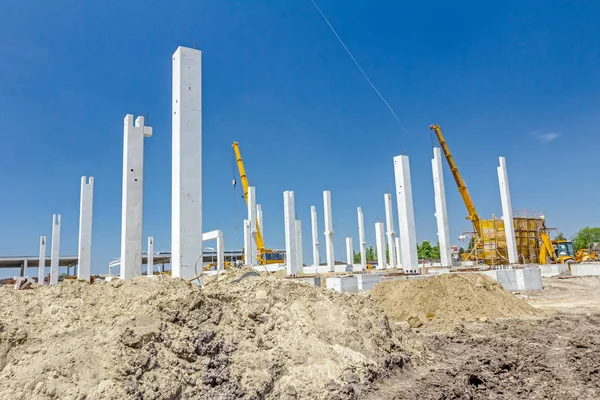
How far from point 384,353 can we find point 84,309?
428 cm

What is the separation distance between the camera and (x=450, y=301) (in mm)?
12312

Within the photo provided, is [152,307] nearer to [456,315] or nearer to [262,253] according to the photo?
[456,315]

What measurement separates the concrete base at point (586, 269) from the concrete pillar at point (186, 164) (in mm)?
23826

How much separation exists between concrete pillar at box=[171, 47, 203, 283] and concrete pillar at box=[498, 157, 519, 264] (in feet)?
62.4

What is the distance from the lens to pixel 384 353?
6266mm

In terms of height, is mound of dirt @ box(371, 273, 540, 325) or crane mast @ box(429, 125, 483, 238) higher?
crane mast @ box(429, 125, 483, 238)

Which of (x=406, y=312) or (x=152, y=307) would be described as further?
(x=406, y=312)

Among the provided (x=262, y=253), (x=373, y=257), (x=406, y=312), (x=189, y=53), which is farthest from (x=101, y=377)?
(x=373, y=257)

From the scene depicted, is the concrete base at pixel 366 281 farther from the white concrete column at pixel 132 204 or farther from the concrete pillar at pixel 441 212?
the white concrete column at pixel 132 204

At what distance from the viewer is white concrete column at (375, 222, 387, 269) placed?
29.6 meters

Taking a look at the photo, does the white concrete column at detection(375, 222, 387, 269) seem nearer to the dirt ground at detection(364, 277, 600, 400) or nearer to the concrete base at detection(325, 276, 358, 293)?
the concrete base at detection(325, 276, 358, 293)

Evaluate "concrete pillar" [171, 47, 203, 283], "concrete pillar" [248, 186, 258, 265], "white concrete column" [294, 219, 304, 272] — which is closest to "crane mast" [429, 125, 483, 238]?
"white concrete column" [294, 219, 304, 272]

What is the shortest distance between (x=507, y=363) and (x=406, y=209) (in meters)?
10.0

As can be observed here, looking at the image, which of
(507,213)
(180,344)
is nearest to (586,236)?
(507,213)
